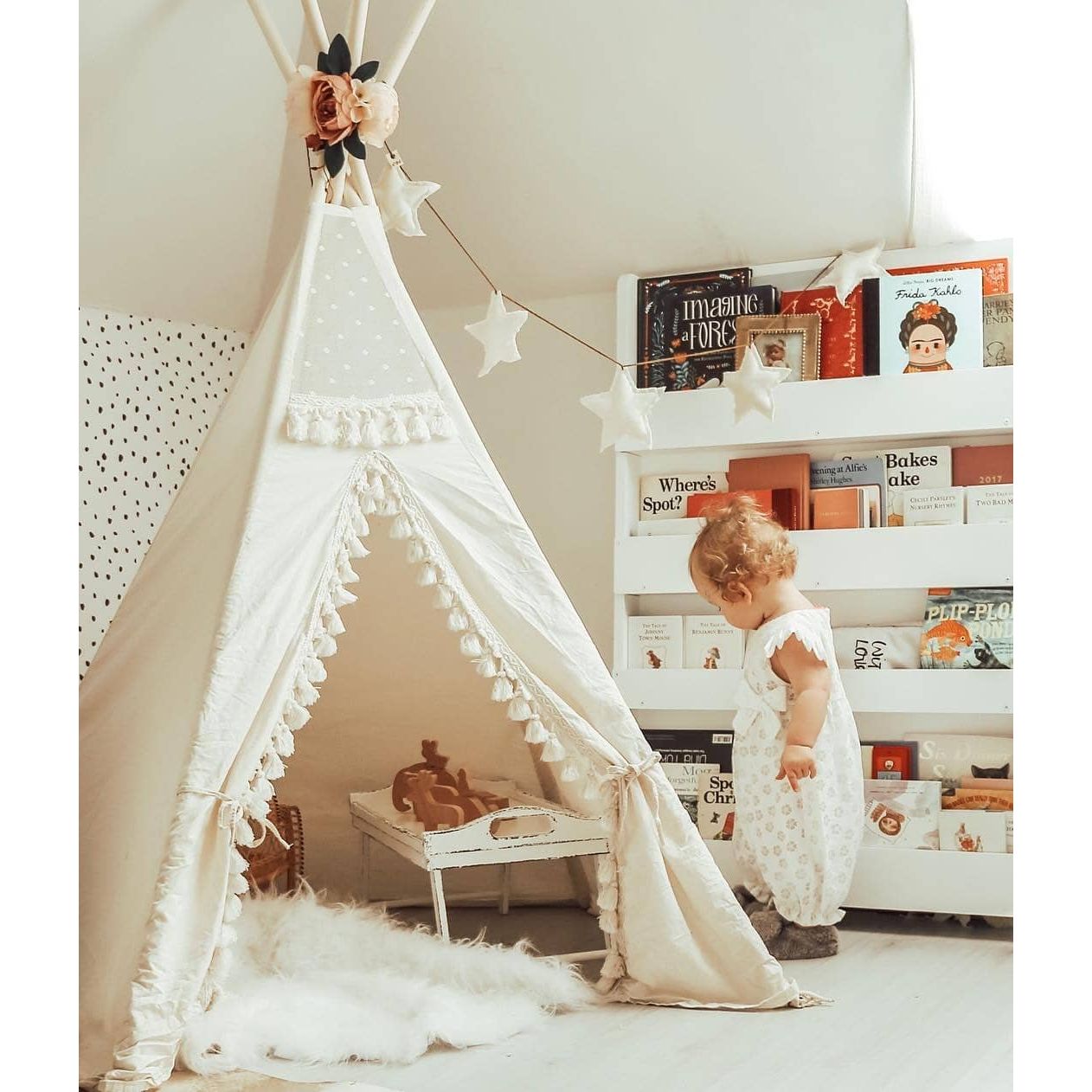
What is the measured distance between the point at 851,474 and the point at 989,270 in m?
0.59

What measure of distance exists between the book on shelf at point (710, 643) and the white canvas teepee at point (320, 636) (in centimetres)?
79

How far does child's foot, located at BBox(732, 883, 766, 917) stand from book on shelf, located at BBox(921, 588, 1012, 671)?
696mm

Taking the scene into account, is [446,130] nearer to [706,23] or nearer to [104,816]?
[706,23]

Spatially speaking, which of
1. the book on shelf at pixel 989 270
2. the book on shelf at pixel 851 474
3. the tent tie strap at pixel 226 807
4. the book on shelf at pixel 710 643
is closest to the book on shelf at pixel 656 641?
the book on shelf at pixel 710 643

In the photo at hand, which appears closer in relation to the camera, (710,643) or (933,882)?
(933,882)

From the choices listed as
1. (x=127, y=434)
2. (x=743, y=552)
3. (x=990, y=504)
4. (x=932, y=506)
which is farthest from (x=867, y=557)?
(x=127, y=434)

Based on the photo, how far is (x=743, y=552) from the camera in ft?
8.88

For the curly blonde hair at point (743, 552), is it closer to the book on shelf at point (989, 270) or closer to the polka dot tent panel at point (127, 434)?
the book on shelf at point (989, 270)

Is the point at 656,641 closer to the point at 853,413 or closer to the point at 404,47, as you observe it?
the point at 853,413

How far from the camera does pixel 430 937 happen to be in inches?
98.0

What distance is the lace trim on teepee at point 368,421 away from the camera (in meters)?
2.14

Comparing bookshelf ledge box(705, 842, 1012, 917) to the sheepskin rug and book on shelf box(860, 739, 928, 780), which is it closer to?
book on shelf box(860, 739, 928, 780)

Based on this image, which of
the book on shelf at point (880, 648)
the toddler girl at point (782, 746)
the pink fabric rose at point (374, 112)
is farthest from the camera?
the book on shelf at point (880, 648)
